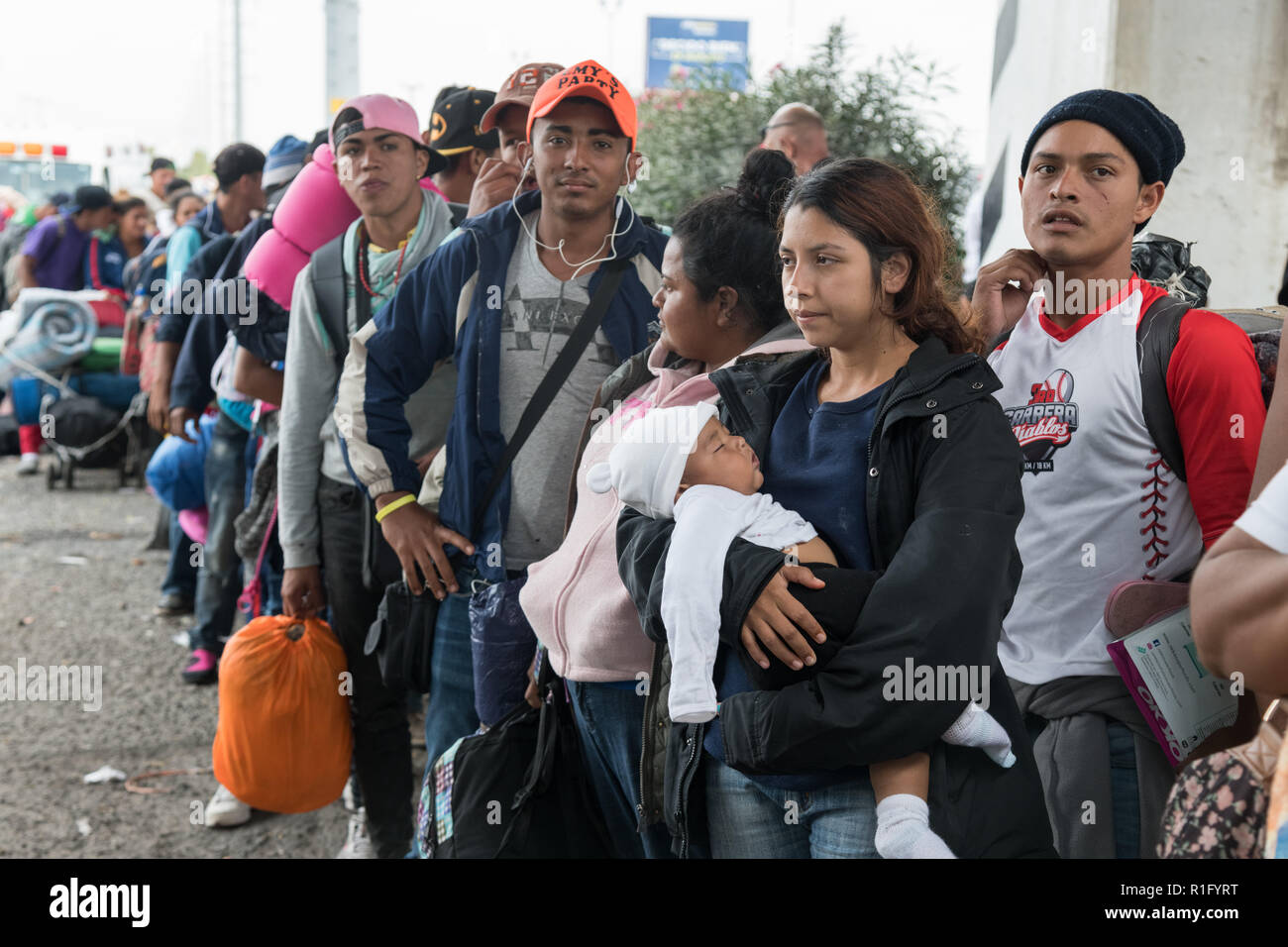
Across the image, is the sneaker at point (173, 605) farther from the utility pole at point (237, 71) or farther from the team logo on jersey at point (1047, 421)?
the utility pole at point (237, 71)

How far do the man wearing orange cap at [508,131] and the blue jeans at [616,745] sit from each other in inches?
70.2

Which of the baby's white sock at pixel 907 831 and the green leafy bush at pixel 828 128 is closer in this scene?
the baby's white sock at pixel 907 831

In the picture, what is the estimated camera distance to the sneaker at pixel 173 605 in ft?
24.0

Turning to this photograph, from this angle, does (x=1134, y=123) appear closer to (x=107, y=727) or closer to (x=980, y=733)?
(x=980, y=733)

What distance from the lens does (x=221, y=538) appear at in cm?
600

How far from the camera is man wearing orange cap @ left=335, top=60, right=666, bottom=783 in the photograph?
317 cm

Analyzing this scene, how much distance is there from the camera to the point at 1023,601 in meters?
2.32

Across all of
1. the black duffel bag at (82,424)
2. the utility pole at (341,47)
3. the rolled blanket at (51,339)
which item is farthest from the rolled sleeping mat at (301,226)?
the utility pole at (341,47)

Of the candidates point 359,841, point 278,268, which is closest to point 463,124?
point 278,268

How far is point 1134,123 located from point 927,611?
116 cm

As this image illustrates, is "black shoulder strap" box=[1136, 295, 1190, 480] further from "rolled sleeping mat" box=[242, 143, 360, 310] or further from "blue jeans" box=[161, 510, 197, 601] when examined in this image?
"blue jeans" box=[161, 510, 197, 601]

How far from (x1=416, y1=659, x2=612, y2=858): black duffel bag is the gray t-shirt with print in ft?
1.65

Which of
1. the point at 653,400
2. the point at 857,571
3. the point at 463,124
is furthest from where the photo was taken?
the point at 463,124
